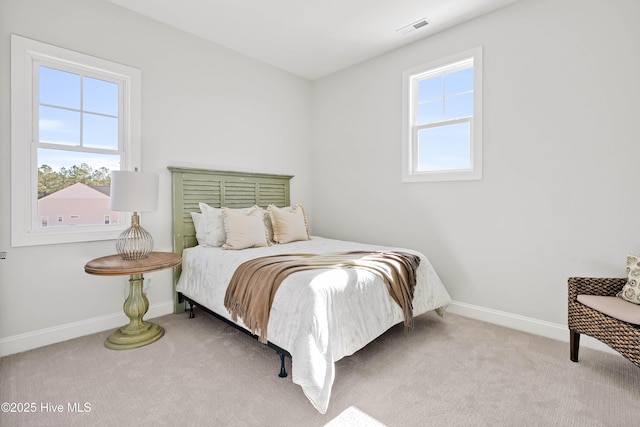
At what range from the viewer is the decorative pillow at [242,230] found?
2990mm

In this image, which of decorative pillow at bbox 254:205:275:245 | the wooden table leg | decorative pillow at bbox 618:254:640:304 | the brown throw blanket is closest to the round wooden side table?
the wooden table leg

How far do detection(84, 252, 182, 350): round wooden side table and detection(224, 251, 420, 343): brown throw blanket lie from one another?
64cm

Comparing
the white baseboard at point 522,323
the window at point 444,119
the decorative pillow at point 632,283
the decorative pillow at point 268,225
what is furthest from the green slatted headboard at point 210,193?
the decorative pillow at point 632,283

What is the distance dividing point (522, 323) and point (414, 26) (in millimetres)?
2980

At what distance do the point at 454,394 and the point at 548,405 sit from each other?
0.49 m

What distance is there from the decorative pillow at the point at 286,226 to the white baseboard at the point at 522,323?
5.83ft

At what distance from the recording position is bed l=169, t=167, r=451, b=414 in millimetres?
1783

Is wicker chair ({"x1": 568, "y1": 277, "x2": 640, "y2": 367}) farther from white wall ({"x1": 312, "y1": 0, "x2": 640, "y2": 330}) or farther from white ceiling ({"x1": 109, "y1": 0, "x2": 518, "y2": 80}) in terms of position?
white ceiling ({"x1": 109, "y1": 0, "x2": 518, "y2": 80})

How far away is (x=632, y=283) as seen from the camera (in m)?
2.07

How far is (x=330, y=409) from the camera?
1.73 metres

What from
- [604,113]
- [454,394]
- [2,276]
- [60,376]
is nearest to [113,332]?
[60,376]

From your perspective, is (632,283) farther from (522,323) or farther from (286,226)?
(286,226)

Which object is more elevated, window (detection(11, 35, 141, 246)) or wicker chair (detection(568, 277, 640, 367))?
window (detection(11, 35, 141, 246))

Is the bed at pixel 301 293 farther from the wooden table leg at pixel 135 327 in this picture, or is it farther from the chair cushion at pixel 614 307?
the chair cushion at pixel 614 307
